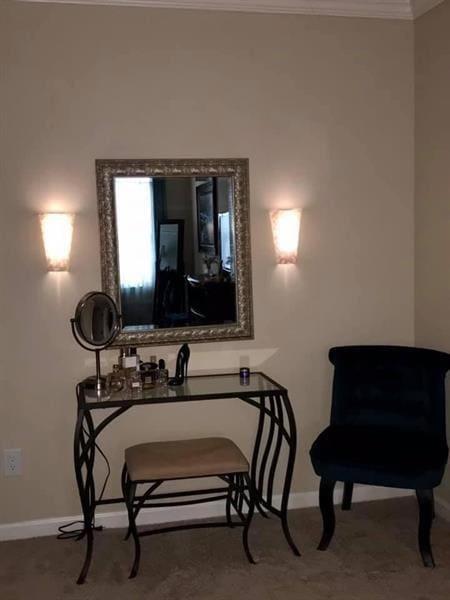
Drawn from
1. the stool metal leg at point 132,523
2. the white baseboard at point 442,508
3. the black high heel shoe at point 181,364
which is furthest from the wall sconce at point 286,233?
the white baseboard at point 442,508

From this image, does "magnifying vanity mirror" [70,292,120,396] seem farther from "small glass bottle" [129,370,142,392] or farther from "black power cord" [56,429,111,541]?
"black power cord" [56,429,111,541]

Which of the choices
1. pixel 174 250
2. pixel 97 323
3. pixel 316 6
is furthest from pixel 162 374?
pixel 316 6

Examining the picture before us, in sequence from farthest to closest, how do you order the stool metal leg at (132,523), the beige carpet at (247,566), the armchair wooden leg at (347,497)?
the armchair wooden leg at (347,497) → the stool metal leg at (132,523) → the beige carpet at (247,566)

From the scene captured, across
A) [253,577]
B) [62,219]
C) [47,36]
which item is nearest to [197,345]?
[62,219]

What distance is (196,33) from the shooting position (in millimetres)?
3055

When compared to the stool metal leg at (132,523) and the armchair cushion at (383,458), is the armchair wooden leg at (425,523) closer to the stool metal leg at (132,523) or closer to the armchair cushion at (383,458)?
the armchair cushion at (383,458)

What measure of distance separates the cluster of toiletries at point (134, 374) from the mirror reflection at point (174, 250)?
215 millimetres

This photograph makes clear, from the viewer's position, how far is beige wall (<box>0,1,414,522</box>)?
296cm

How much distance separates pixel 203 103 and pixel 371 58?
88cm

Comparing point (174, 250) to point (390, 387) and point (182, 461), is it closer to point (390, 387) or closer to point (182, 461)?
point (182, 461)

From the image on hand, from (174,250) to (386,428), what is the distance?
1.29 m

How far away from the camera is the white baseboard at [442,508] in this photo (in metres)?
3.14

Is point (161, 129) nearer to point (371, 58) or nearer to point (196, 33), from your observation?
point (196, 33)

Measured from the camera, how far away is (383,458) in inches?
107
